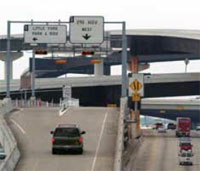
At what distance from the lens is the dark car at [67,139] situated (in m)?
40.9

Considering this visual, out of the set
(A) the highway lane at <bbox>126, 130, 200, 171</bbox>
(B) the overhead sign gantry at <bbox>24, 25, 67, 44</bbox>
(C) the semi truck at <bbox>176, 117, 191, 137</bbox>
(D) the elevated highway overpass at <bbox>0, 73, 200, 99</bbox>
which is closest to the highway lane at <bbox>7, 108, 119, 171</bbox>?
(A) the highway lane at <bbox>126, 130, 200, 171</bbox>

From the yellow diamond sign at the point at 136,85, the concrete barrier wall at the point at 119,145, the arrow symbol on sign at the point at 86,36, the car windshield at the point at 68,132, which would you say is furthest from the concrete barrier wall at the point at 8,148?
the yellow diamond sign at the point at 136,85

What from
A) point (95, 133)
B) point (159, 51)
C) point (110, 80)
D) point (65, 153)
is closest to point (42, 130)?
point (95, 133)

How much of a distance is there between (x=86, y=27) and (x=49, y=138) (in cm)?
2077

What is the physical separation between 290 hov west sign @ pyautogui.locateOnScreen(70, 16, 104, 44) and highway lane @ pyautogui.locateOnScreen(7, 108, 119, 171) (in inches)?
261

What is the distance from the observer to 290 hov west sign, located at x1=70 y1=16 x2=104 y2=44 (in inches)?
2689

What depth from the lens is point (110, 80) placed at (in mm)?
129750

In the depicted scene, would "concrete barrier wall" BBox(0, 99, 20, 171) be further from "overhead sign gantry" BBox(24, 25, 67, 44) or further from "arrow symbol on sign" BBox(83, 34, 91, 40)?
"arrow symbol on sign" BBox(83, 34, 91, 40)

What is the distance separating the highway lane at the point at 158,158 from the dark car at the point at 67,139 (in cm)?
1368

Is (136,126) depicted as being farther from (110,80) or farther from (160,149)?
(110,80)

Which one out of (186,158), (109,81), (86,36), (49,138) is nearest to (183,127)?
(109,81)

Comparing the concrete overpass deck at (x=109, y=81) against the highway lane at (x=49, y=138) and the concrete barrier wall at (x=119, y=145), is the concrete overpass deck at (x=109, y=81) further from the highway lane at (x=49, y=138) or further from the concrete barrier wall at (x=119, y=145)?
the concrete barrier wall at (x=119, y=145)

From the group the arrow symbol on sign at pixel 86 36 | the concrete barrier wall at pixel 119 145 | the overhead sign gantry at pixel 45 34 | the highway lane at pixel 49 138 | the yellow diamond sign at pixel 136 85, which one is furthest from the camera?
the overhead sign gantry at pixel 45 34

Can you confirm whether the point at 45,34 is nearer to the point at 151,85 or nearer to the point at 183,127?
the point at 183,127
